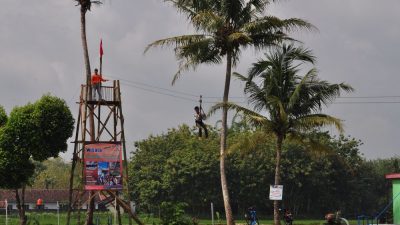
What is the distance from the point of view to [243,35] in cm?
2778

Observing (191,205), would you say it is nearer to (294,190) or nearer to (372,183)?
(294,190)

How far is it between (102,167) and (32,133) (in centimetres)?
414

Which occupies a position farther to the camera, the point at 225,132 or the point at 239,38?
the point at 225,132

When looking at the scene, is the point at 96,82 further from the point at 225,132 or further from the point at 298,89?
the point at 298,89

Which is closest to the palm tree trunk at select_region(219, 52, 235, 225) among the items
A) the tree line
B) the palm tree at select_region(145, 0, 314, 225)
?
the palm tree at select_region(145, 0, 314, 225)

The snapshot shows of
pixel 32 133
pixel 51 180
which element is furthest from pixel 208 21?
pixel 51 180

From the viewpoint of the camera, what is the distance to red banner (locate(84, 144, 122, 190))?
96.6 ft

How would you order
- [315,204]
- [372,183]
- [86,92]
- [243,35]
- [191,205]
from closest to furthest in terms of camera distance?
[243,35] < [86,92] < [191,205] < [315,204] < [372,183]

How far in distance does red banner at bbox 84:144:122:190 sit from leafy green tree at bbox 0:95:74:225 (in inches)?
127

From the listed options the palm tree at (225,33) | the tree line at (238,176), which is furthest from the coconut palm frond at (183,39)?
the tree line at (238,176)

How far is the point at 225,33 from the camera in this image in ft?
Result: 94.3

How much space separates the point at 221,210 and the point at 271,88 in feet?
147

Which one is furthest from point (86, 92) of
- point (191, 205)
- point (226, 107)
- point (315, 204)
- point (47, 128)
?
point (315, 204)

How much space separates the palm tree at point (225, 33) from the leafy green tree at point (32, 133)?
6171 millimetres
